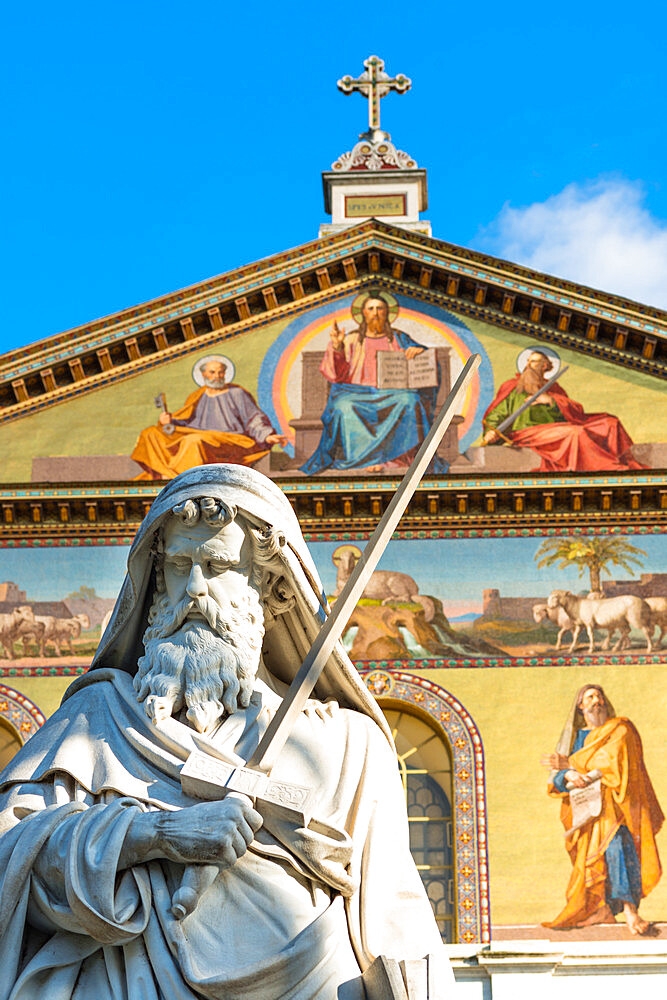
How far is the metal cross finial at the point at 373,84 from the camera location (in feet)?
52.4

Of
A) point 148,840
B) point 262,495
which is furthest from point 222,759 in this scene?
point 262,495

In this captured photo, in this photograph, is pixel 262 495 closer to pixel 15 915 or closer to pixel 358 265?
pixel 15 915

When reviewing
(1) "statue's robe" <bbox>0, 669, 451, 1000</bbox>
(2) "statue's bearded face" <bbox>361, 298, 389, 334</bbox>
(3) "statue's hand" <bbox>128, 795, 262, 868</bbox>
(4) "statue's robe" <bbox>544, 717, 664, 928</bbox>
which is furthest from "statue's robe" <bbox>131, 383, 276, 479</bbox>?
(3) "statue's hand" <bbox>128, 795, 262, 868</bbox>

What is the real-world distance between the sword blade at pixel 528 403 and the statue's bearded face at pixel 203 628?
10.2 metres

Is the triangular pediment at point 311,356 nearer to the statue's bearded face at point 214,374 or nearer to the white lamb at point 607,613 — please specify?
the statue's bearded face at point 214,374

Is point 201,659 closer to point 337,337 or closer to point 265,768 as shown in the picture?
point 265,768

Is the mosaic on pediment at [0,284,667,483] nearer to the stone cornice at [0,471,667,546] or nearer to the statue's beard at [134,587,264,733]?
the stone cornice at [0,471,667,546]

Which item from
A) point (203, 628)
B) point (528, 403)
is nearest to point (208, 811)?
point (203, 628)

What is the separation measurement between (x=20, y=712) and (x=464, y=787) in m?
2.79

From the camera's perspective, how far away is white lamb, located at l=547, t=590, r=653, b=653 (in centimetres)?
1209

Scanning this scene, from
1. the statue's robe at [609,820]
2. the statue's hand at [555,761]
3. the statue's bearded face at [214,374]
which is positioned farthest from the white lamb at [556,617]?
the statue's bearded face at [214,374]

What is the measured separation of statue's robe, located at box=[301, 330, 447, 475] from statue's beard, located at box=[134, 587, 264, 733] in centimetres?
985

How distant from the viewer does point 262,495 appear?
298cm

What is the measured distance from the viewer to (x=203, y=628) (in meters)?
2.88
